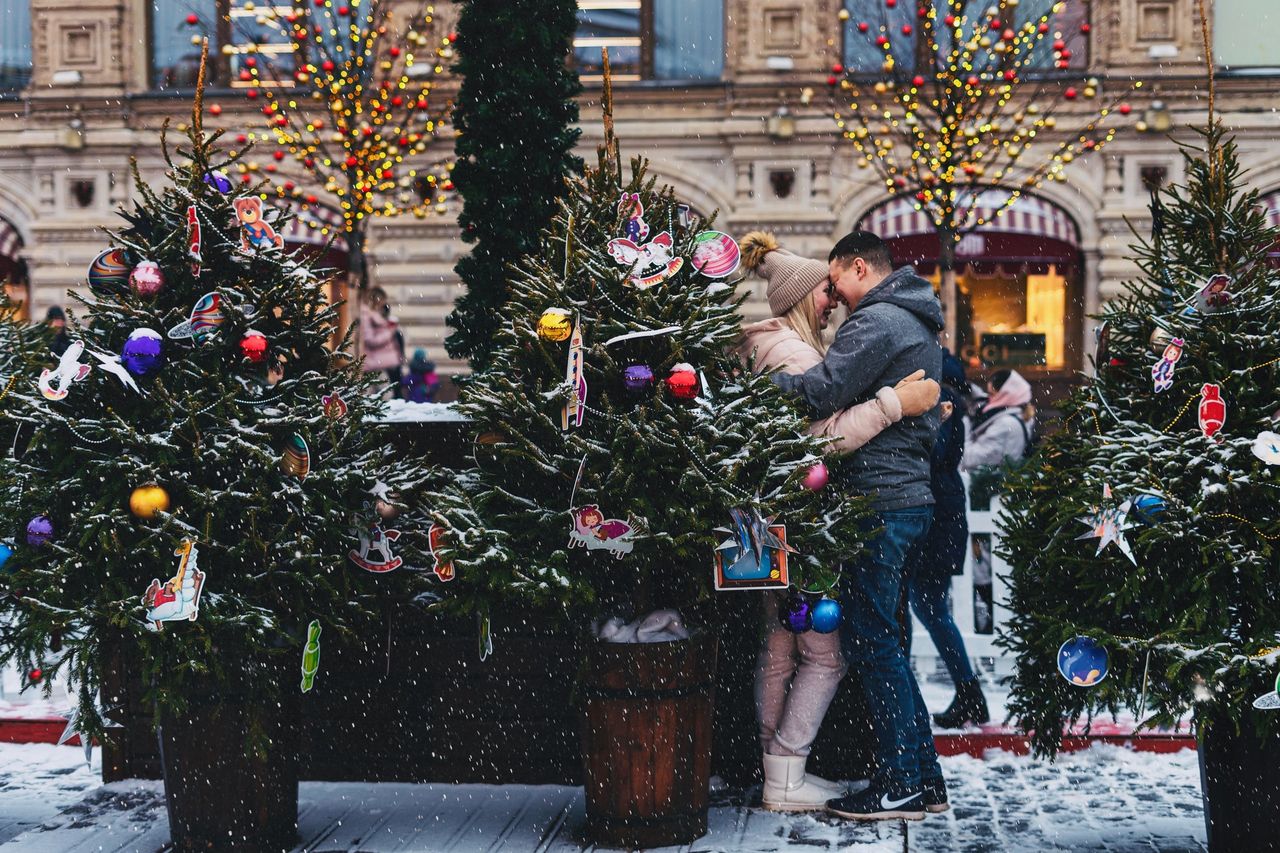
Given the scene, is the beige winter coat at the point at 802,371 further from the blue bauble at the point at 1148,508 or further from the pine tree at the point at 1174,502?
the blue bauble at the point at 1148,508

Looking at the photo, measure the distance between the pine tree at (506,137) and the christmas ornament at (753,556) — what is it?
1.88 metres

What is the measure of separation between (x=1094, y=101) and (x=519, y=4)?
1427 cm

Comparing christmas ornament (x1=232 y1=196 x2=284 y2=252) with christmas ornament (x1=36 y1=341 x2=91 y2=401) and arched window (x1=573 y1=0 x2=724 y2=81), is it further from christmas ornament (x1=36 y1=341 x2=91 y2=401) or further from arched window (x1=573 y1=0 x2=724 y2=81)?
arched window (x1=573 y1=0 x2=724 y2=81)

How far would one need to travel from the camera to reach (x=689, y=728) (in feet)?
15.9

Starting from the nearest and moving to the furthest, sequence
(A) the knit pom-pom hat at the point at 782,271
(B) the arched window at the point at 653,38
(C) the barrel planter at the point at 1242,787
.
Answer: (C) the barrel planter at the point at 1242,787, (A) the knit pom-pom hat at the point at 782,271, (B) the arched window at the point at 653,38

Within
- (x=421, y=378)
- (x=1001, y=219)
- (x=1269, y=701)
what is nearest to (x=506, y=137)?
(x=1269, y=701)

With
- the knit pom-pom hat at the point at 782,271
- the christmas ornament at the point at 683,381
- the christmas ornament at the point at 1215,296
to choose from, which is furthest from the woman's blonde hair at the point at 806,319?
the christmas ornament at the point at 1215,296

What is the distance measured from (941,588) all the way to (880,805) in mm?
2112

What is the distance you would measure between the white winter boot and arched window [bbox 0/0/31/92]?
1887 cm

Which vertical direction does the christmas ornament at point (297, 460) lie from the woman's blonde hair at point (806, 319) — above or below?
below

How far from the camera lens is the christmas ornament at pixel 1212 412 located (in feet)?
14.8

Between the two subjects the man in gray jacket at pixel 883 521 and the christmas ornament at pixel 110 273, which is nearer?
the christmas ornament at pixel 110 273

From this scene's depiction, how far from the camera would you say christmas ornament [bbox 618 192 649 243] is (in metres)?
4.96

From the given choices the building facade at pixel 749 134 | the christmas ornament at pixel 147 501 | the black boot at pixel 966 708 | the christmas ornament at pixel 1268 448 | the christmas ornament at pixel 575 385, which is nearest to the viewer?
the christmas ornament at pixel 1268 448
